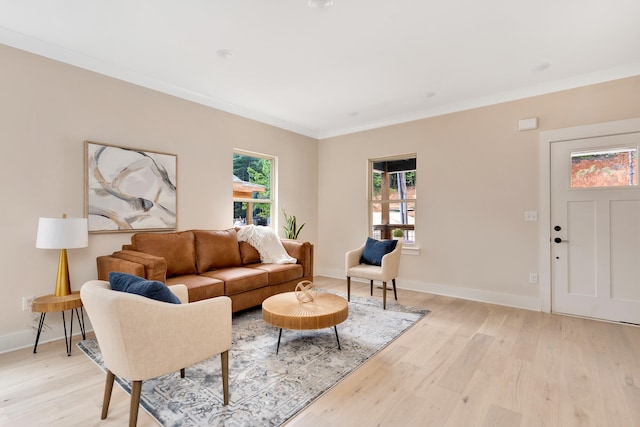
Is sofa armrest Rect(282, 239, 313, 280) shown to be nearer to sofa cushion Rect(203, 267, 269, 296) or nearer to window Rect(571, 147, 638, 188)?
sofa cushion Rect(203, 267, 269, 296)

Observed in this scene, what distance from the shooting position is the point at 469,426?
165cm

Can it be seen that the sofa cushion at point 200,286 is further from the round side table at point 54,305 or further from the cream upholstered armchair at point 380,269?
the cream upholstered armchair at point 380,269

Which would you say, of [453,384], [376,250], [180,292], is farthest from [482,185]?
[180,292]

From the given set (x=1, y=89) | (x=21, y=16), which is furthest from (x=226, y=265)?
(x=21, y=16)

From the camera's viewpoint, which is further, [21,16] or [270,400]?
[21,16]

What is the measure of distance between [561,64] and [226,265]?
4212 millimetres

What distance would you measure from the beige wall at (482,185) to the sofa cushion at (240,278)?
220 centimetres

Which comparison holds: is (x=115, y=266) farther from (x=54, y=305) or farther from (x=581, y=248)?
(x=581, y=248)

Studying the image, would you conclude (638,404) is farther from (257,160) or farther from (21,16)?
(21,16)

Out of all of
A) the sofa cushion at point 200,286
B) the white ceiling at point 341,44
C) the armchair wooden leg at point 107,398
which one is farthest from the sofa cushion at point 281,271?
the white ceiling at point 341,44

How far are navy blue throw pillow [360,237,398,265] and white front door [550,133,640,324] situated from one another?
184 centimetres

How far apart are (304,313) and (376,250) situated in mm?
1910

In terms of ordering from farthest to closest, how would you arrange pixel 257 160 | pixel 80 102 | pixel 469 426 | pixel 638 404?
pixel 257 160 < pixel 80 102 < pixel 638 404 < pixel 469 426

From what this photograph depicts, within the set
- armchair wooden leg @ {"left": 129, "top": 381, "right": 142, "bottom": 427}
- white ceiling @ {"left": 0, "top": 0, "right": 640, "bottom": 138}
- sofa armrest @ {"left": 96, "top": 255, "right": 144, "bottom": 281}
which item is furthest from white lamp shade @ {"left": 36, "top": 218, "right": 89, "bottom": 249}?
armchair wooden leg @ {"left": 129, "top": 381, "right": 142, "bottom": 427}
